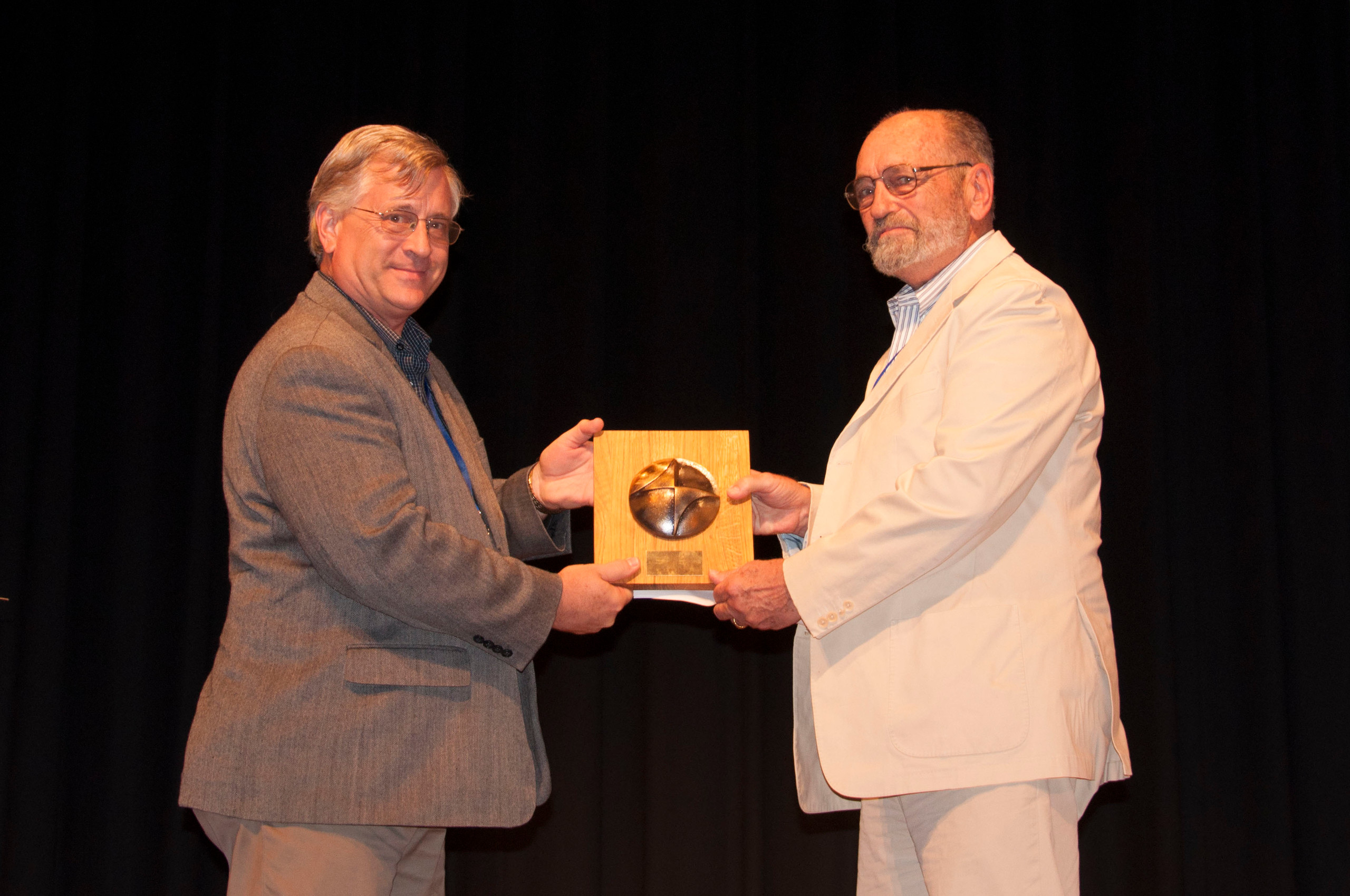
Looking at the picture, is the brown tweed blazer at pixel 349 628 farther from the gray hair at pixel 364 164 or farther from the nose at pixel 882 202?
the nose at pixel 882 202

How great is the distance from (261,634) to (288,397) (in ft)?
1.42

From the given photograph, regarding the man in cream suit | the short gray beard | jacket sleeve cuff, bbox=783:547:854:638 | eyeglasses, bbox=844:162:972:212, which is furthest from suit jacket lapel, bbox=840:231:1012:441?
jacket sleeve cuff, bbox=783:547:854:638

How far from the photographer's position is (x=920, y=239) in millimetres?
2453

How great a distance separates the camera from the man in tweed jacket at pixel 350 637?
5.99 ft

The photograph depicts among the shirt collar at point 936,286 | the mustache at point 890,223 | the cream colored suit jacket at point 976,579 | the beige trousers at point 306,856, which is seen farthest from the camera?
the mustache at point 890,223

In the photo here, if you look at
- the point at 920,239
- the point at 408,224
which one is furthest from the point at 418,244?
the point at 920,239

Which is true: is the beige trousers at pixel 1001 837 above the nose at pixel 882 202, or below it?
below

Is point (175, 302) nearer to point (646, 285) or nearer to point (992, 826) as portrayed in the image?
point (646, 285)

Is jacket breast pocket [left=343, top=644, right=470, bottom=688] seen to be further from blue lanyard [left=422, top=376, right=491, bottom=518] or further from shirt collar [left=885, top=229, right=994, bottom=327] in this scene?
shirt collar [left=885, top=229, right=994, bottom=327]

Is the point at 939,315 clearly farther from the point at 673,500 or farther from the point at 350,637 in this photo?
the point at 350,637

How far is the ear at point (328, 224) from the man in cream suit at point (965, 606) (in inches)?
44.3

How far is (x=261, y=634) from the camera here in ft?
6.22

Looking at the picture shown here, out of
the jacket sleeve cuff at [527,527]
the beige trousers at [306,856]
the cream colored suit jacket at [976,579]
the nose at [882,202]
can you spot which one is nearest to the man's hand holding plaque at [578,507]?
the jacket sleeve cuff at [527,527]

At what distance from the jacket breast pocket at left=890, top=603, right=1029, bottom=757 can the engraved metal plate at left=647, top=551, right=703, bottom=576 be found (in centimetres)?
54
